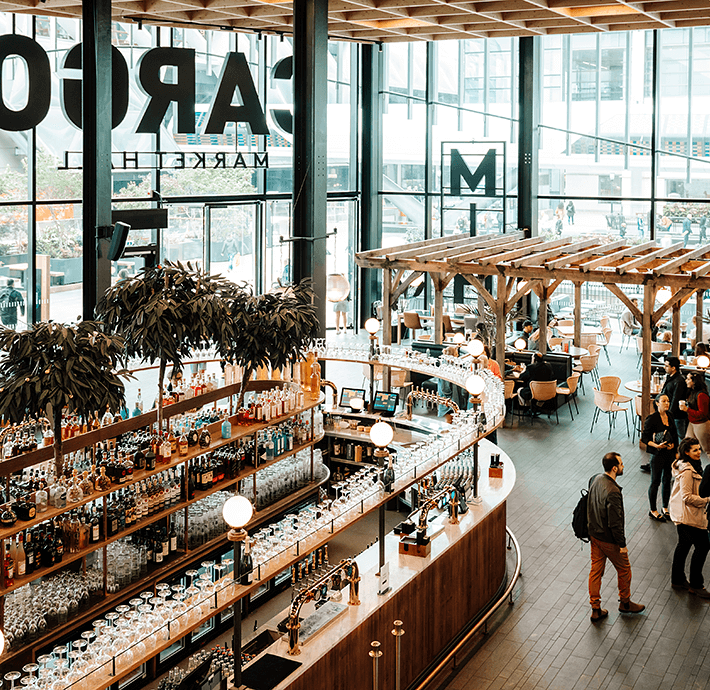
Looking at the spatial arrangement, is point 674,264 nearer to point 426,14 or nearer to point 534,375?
point 534,375

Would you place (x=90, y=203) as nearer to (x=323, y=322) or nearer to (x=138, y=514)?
(x=323, y=322)

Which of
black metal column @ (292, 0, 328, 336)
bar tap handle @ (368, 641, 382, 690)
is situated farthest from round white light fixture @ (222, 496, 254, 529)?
→ black metal column @ (292, 0, 328, 336)

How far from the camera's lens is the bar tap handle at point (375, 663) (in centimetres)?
538

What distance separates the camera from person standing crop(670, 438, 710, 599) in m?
7.51

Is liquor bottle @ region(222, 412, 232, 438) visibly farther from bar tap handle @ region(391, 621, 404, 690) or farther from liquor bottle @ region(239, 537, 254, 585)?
liquor bottle @ region(239, 537, 254, 585)

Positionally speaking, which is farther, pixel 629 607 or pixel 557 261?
pixel 557 261

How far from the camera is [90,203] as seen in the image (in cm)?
1047

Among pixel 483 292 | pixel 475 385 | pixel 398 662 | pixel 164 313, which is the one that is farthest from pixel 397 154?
pixel 398 662

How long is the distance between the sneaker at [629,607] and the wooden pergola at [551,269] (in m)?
5.11

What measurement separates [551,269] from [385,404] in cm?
368

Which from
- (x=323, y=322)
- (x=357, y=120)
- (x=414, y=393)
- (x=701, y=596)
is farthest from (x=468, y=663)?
(x=357, y=120)

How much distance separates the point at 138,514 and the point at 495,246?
944cm

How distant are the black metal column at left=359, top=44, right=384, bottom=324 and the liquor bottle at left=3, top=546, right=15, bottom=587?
46.3 ft

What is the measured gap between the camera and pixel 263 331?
827 centimetres
